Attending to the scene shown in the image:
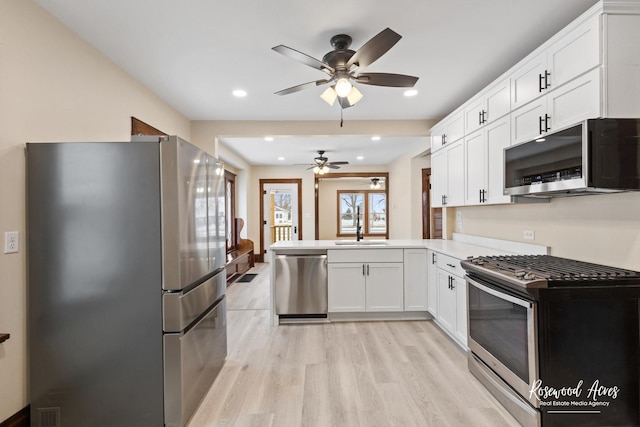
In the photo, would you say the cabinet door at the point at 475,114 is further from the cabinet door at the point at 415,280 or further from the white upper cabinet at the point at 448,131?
the cabinet door at the point at 415,280

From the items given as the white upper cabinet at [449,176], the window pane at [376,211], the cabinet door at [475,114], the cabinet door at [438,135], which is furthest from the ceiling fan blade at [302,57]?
the window pane at [376,211]

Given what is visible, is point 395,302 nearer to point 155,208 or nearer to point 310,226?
point 155,208

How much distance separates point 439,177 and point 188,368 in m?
3.45

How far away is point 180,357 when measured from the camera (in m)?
1.88

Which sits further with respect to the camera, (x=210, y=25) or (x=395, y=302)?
(x=395, y=302)

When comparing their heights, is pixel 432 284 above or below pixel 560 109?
below

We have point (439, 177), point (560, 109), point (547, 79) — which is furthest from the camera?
point (439, 177)

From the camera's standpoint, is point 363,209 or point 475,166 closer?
point 475,166

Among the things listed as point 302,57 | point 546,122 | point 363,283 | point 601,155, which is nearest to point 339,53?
point 302,57

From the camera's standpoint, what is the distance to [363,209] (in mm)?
11523

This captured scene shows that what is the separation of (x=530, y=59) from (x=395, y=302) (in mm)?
2687

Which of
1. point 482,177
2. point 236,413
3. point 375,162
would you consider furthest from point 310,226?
point 236,413

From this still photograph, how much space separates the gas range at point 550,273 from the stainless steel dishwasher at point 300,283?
5.94 feet

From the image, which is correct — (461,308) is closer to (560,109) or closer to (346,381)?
(346,381)
